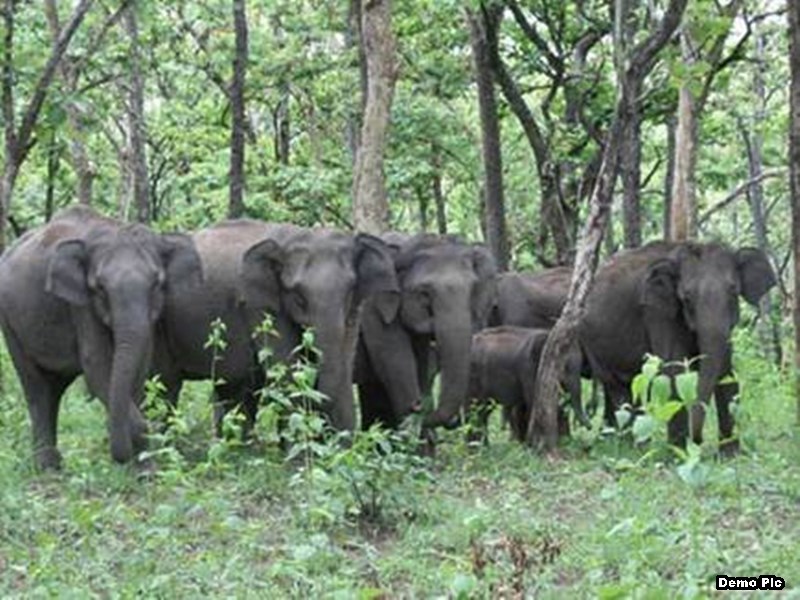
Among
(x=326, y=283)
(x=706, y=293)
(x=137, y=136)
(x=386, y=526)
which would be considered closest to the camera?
(x=386, y=526)

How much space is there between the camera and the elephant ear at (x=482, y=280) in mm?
10484

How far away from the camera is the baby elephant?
37.0ft

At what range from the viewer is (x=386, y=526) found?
7297mm

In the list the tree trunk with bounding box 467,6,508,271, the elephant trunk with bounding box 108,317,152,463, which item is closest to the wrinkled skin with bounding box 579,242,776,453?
the elephant trunk with bounding box 108,317,152,463

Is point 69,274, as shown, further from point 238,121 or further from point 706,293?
point 238,121

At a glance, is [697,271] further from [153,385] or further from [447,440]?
[153,385]

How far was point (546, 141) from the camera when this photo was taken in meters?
19.3

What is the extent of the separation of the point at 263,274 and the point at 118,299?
1.22 meters

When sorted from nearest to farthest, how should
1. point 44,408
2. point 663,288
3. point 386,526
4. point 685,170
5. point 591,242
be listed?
1. point 386,526
2. point 44,408
3. point 591,242
4. point 663,288
5. point 685,170

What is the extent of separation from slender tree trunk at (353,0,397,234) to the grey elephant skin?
238cm

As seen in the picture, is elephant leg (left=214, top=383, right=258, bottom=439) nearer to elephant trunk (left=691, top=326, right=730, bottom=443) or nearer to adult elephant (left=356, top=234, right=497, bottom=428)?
adult elephant (left=356, top=234, right=497, bottom=428)

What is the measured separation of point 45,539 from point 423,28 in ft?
50.1

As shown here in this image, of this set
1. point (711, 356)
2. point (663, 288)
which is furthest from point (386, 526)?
point (663, 288)

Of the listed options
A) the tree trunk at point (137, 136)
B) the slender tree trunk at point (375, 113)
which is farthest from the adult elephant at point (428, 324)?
the tree trunk at point (137, 136)
